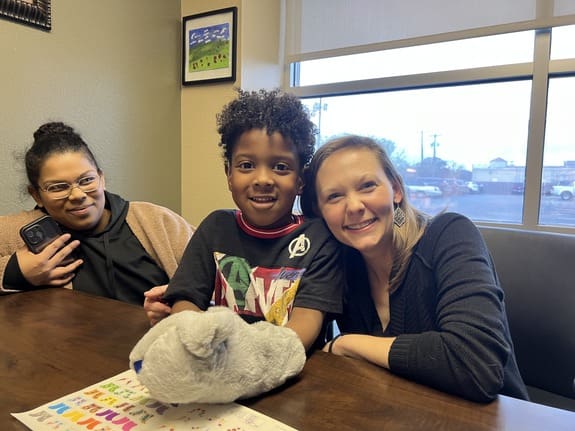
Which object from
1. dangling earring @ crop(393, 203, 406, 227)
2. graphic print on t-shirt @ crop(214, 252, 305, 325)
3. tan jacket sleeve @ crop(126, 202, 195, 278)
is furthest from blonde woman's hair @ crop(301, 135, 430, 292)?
tan jacket sleeve @ crop(126, 202, 195, 278)

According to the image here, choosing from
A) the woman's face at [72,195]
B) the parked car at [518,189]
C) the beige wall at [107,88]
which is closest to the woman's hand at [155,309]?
the woman's face at [72,195]

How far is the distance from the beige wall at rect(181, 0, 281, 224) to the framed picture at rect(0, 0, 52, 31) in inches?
29.6

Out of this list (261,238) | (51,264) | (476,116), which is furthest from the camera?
(476,116)

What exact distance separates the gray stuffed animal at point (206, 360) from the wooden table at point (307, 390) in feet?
0.14

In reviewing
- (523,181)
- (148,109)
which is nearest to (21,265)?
(148,109)

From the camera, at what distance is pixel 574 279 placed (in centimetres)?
99

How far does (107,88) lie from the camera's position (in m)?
1.91

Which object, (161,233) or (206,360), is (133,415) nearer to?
(206,360)

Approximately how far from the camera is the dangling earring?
865 mm

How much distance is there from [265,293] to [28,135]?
132 cm

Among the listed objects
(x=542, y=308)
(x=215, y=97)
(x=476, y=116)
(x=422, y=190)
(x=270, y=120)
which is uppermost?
(x=215, y=97)

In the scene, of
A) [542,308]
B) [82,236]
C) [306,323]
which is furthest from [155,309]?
[542,308]

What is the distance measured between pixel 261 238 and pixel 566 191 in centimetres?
139

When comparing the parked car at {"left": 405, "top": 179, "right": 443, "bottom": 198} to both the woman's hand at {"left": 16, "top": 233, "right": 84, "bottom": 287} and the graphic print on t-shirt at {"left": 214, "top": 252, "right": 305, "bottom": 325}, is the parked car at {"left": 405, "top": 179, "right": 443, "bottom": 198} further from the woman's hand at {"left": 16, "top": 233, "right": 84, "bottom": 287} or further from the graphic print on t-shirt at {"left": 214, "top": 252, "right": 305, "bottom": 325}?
the woman's hand at {"left": 16, "top": 233, "right": 84, "bottom": 287}
